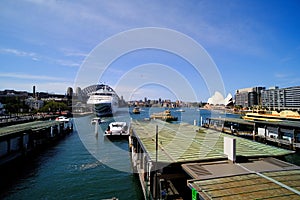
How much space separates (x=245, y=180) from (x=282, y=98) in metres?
201

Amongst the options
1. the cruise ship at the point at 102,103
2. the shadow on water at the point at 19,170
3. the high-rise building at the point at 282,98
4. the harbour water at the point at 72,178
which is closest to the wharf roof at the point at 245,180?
the harbour water at the point at 72,178

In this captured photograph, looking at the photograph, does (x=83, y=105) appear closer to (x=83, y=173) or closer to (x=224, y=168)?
(x=83, y=173)

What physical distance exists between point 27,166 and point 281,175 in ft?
77.0

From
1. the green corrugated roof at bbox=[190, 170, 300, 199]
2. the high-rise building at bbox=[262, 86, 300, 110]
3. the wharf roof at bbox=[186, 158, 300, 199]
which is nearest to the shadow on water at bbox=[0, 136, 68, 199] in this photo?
the wharf roof at bbox=[186, 158, 300, 199]

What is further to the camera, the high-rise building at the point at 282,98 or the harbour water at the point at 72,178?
the high-rise building at the point at 282,98

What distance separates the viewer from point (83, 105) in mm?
137000

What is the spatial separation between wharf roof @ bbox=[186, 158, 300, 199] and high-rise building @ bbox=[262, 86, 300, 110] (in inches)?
6784

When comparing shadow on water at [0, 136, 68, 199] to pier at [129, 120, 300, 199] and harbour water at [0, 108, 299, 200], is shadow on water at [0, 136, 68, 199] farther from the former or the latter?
pier at [129, 120, 300, 199]

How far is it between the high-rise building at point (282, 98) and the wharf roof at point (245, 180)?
172 m

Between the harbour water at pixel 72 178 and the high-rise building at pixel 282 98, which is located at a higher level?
the high-rise building at pixel 282 98

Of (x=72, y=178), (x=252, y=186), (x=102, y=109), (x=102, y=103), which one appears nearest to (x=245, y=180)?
(x=252, y=186)

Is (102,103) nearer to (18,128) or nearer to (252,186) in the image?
(18,128)

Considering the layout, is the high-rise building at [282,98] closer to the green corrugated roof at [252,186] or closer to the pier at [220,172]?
the pier at [220,172]

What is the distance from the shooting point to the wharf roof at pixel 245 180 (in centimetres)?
588
